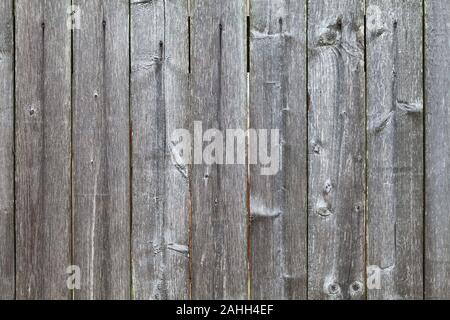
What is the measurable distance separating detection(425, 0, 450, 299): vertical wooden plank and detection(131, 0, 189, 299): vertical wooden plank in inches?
35.5

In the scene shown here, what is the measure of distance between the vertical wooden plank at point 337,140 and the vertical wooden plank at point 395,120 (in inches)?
1.8

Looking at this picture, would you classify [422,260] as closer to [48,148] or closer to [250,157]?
[250,157]

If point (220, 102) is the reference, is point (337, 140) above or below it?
below

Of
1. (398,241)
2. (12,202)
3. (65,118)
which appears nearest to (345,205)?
(398,241)

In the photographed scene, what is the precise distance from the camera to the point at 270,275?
7.51ft

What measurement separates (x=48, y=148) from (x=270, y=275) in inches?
37.9

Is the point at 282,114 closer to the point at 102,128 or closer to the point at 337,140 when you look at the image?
the point at 337,140

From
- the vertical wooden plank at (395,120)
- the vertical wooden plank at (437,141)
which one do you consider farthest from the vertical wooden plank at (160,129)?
the vertical wooden plank at (437,141)

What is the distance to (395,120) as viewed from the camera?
228cm

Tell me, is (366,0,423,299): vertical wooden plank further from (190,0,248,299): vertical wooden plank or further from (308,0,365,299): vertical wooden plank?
(190,0,248,299): vertical wooden plank

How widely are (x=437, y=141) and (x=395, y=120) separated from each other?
18 centimetres

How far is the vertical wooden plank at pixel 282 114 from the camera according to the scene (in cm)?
228

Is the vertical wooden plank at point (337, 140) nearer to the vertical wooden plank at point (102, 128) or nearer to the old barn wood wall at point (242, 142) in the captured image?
the old barn wood wall at point (242, 142)

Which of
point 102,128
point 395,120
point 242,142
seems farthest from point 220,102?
point 395,120
